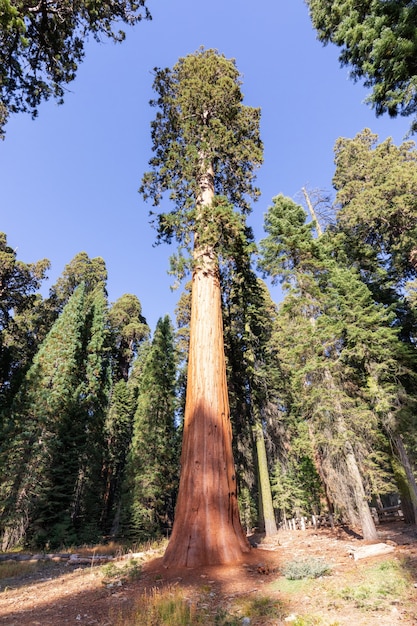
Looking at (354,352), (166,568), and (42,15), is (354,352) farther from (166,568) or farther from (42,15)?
(42,15)

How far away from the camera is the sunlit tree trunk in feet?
18.2

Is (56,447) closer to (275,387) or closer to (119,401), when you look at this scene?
(119,401)

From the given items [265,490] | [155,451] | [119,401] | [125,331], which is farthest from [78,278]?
[265,490]

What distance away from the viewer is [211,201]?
9.35m

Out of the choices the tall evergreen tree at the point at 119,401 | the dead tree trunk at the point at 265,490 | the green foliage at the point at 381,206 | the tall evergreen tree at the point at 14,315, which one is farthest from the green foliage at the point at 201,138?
the tall evergreen tree at the point at 119,401

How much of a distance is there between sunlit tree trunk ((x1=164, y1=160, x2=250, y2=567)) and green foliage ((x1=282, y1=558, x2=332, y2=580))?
1062 mm

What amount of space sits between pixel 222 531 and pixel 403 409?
6897 millimetres

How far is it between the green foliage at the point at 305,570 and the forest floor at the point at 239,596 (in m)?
0.10

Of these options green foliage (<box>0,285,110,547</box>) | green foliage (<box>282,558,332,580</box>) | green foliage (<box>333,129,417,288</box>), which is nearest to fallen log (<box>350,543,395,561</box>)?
green foliage (<box>282,558,332,580</box>)

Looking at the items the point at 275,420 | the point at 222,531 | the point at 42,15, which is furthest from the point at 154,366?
the point at 42,15

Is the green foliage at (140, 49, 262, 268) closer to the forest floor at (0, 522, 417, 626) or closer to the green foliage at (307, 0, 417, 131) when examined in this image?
the green foliage at (307, 0, 417, 131)

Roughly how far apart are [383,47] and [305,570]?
30.9 ft

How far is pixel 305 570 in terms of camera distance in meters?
4.62

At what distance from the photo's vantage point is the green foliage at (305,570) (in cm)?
454
